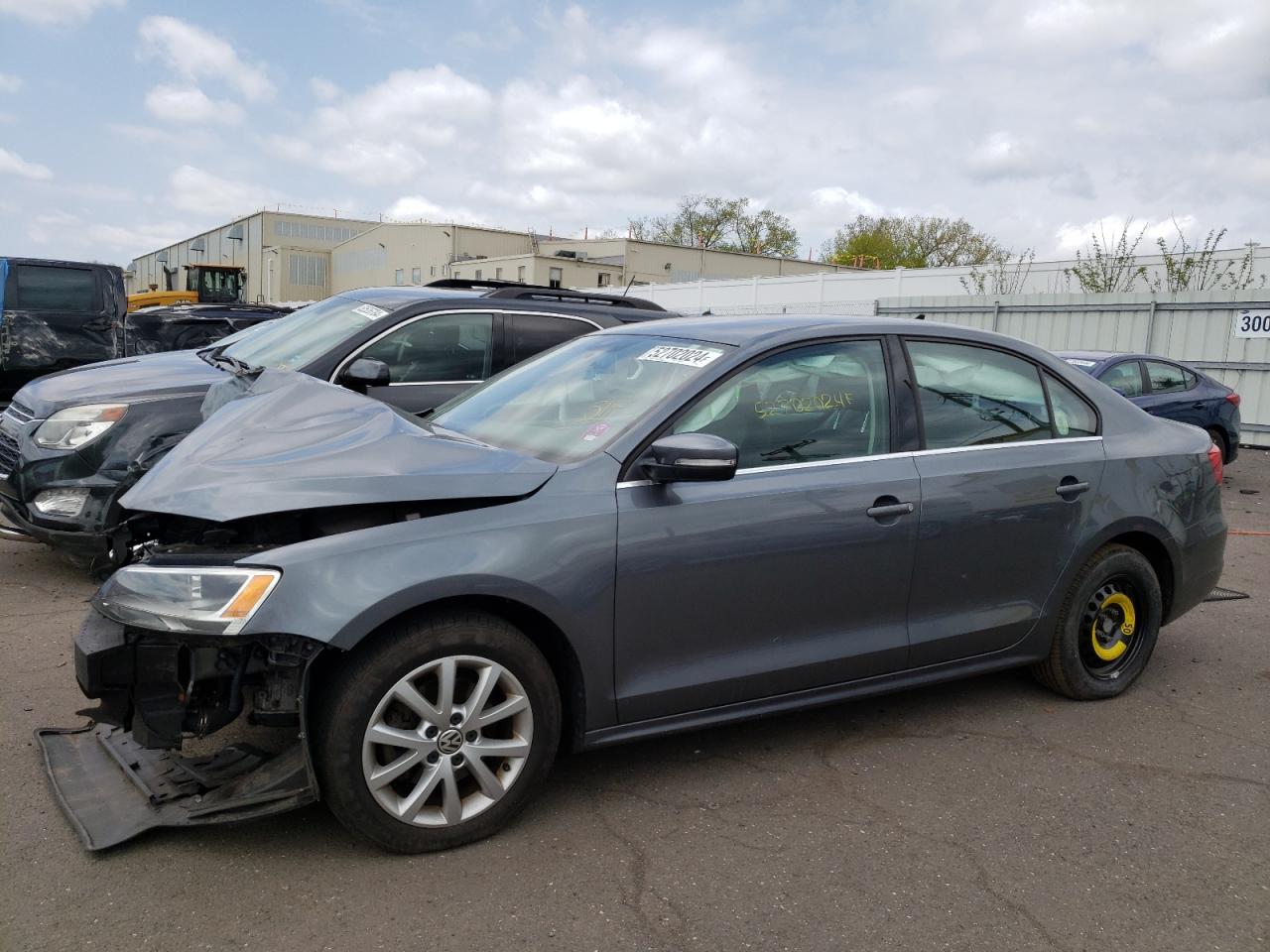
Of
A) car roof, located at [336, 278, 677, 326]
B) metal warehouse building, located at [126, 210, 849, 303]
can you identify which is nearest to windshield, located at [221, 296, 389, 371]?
car roof, located at [336, 278, 677, 326]

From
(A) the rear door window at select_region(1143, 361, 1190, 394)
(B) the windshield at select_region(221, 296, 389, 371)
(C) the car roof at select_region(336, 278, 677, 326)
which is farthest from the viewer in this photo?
(A) the rear door window at select_region(1143, 361, 1190, 394)

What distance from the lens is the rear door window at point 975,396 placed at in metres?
4.03

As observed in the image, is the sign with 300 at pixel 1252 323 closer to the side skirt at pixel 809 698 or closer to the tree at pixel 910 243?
the side skirt at pixel 809 698

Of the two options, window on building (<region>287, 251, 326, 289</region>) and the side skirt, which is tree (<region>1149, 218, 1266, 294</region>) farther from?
window on building (<region>287, 251, 326, 289</region>)

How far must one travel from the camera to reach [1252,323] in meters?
15.7

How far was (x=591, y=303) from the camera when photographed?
22.8 feet

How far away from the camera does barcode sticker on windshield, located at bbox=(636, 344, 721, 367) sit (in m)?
3.69

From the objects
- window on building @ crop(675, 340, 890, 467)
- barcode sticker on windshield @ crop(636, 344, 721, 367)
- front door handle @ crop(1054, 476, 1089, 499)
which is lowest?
front door handle @ crop(1054, 476, 1089, 499)

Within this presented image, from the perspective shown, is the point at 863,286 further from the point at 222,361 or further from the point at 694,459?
the point at 694,459

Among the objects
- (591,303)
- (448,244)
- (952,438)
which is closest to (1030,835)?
(952,438)

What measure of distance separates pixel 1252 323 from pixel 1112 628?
13.6m

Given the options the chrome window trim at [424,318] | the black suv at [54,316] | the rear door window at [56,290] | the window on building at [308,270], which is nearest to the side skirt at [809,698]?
the chrome window trim at [424,318]

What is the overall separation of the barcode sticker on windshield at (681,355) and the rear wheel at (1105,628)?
1.94 metres

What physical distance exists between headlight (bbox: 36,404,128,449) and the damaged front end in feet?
9.76
